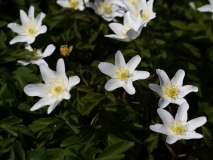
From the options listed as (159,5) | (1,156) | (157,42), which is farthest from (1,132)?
(159,5)

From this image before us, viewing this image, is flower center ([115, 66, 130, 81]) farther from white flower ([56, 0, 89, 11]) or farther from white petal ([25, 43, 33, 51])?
white flower ([56, 0, 89, 11])

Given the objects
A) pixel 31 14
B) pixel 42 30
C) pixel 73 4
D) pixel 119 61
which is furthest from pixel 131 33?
pixel 73 4

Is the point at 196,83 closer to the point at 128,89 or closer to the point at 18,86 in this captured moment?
the point at 128,89

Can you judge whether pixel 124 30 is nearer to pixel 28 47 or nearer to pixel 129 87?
pixel 129 87

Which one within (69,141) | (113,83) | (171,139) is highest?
(113,83)

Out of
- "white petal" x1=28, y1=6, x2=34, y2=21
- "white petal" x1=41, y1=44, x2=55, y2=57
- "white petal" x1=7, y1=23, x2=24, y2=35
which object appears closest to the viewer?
"white petal" x1=41, y1=44, x2=55, y2=57

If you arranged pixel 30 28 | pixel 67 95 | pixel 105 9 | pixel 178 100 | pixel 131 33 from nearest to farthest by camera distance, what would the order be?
1. pixel 67 95
2. pixel 178 100
3. pixel 131 33
4. pixel 30 28
5. pixel 105 9

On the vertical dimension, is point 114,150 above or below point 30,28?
below

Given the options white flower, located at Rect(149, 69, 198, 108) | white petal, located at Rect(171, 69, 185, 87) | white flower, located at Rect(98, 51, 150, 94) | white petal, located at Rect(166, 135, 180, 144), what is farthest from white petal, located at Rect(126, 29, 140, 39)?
white petal, located at Rect(166, 135, 180, 144)
